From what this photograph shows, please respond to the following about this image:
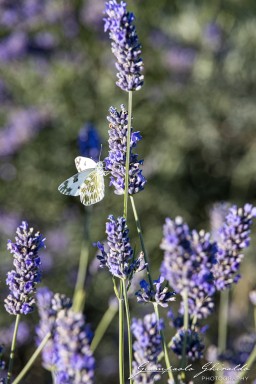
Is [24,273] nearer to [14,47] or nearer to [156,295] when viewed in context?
[156,295]

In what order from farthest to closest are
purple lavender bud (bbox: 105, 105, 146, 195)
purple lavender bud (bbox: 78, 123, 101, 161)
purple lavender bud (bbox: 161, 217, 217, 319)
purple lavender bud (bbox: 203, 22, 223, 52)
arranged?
purple lavender bud (bbox: 203, 22, 223, 52) < purple lavender bud (bbox: 78, 123, 101, 161) < purple lavender bud (bbox: 105, 105, 146, 195) < purple lavender bud (bbox: 161, 217, 217, 319)

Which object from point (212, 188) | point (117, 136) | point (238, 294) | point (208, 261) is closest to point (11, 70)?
point (212, 188)

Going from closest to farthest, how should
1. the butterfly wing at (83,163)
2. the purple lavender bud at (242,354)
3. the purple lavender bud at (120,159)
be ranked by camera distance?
the purple lavender bud at (120,159), the purple lavender bud at (242,354), the butterfly wing at (83,163)

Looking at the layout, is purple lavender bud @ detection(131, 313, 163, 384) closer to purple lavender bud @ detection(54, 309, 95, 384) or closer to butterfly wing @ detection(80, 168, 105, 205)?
purple lavender bud @ detection(54, 309, 95, 384)

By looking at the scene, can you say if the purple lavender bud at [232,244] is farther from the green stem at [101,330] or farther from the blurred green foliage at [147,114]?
the blurred green foliage at [147,114]

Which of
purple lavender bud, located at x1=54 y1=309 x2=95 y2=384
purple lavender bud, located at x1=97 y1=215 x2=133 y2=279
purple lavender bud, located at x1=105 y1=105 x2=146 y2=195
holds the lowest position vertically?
purple lavender bud, located at x1=54 y1=309 x2=95 y2=384

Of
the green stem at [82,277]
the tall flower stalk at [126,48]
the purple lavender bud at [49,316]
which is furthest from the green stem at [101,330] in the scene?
the tall flower stalk at [126,48]

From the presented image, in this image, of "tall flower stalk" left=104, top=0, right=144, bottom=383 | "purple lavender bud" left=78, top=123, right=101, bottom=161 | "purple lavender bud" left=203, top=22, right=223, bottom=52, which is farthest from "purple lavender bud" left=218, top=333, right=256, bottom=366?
"purple lavender bud" left=203, top=22, right=223, bottom=52
